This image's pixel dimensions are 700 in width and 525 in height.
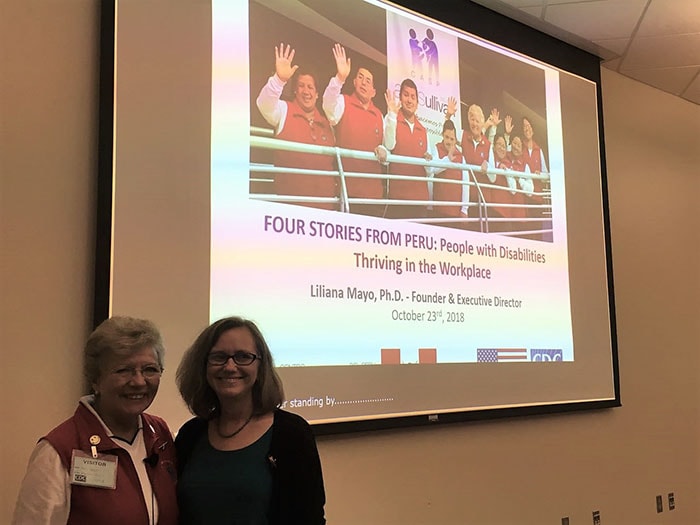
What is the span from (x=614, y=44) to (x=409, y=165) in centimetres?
181

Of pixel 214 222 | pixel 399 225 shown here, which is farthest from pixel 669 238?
pixel 214 222

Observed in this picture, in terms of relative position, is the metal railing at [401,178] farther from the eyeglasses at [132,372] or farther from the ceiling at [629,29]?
the eyeglasses at [132,372]

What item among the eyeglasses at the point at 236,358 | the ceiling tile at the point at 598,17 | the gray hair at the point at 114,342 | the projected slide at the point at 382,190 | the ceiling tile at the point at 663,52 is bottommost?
the eyeglasses at the point at 236,358

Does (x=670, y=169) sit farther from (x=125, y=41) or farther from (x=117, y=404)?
(x=117, y=404)

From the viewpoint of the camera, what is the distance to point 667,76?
454 cm

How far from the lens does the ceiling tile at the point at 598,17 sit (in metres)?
3.63

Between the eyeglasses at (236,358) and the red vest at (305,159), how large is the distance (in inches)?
44.6

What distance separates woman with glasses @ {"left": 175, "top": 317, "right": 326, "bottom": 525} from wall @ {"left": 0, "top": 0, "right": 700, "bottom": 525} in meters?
0.69

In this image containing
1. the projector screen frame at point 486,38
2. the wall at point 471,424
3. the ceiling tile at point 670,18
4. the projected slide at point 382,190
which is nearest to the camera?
the wall at point 471,424

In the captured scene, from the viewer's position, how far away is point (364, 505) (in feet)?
9.30

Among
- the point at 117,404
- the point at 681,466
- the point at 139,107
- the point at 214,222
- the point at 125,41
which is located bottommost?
the point at 681,466

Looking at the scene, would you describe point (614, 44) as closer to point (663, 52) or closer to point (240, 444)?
point (663, 52)

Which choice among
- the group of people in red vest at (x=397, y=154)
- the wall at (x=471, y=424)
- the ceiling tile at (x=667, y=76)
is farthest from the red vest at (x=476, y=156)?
the ceiling tile at (x=667, y=76)

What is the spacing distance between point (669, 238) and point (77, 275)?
3.83m
